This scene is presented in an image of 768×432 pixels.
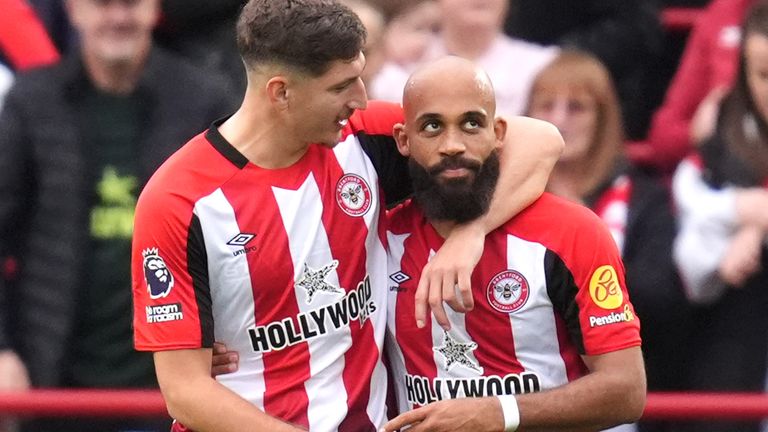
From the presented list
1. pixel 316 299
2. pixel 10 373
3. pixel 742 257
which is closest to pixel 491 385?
pixel 316 299

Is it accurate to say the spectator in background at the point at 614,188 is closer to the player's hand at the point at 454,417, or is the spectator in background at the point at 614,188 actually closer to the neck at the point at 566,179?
the neck at the point at 566,179

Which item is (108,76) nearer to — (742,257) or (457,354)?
(457,354)

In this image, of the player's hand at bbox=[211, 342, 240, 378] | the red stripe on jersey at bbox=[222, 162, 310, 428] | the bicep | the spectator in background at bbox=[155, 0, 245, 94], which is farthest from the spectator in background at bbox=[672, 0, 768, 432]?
the bicep

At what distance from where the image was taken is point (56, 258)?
225 inches

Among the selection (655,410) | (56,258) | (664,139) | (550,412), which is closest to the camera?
(550,412)

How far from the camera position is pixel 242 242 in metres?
4.23

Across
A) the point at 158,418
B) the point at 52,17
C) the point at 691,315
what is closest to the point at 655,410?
the point at 691,315

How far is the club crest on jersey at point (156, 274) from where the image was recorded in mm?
4168

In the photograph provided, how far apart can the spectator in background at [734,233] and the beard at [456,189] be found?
169cm

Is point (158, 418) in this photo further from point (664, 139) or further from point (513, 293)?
point (664, 139)

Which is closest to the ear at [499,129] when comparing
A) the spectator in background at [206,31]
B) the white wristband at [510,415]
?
the white wristband at [510,415]

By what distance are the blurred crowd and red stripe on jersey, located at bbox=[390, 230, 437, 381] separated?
1.39 metres

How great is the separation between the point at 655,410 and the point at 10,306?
2.13m

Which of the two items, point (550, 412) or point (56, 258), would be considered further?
point (56, 258)
